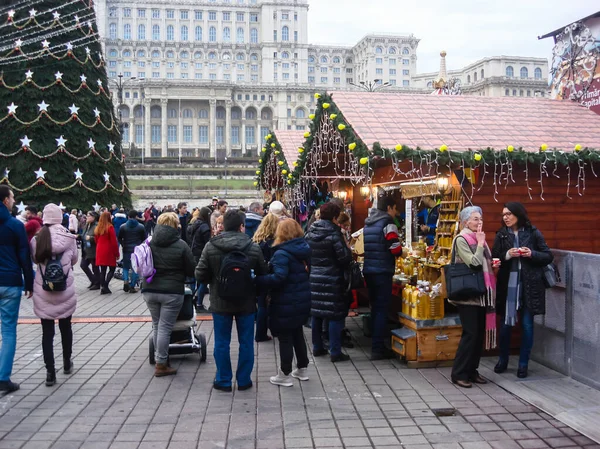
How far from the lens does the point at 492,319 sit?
5980 millimetres

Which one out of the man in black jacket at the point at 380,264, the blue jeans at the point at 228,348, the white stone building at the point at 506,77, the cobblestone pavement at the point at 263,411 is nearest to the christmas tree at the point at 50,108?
the cobblestone pavement at the point at 263,411

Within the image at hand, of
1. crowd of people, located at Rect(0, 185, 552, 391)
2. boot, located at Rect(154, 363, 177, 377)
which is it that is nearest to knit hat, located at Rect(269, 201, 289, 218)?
crowd of people, located at Rect(0, 185, 552, 391)

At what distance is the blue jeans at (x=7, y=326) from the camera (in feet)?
18.5

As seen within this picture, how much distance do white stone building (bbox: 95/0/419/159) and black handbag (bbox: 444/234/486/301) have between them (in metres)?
97.0

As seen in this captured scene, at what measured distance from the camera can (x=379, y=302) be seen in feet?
22.6

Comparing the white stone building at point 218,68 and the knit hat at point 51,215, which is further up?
the white stone building at point 218,68

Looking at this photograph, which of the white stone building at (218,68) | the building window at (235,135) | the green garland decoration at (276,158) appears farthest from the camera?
the building window at (235,135)

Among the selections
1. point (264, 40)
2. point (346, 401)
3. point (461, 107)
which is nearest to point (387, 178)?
point (461, 107)

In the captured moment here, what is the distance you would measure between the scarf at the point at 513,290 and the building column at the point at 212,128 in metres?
97.2

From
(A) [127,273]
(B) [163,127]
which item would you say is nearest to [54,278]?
(A) [127,273]

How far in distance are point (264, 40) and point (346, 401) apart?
11141 centimetres

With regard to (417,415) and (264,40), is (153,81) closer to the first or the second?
(264,40)

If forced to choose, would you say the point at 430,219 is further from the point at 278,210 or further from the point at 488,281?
the point at 488,281

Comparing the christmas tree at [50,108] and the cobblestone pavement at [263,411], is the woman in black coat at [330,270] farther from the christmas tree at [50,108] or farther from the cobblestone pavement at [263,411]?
the christmas tree at [50,108]
